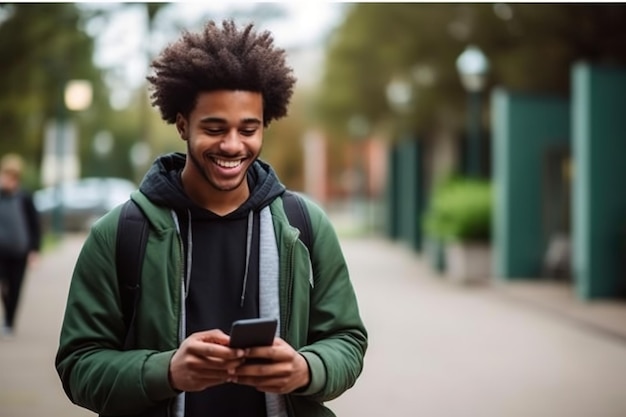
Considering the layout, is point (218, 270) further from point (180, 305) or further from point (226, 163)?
point (226, 163)

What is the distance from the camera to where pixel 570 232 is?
21.4 m

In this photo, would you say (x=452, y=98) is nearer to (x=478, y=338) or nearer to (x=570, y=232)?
(x=570, y=232)

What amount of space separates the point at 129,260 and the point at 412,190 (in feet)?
104

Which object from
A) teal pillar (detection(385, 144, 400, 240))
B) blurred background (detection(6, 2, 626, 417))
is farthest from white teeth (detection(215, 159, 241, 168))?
teal pillar (detection(385, 144, 400, 240))

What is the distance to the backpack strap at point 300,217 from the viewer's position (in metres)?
2.61

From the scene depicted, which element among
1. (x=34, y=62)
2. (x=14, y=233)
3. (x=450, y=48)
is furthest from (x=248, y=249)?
(x=34, y=62)

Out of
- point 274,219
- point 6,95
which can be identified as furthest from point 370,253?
point 274,219

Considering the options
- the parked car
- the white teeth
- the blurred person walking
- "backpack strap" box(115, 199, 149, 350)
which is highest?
the white teeth

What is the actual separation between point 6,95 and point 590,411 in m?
25.3

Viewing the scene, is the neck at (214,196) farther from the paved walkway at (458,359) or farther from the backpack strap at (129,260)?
the paved walkway at (458,359)

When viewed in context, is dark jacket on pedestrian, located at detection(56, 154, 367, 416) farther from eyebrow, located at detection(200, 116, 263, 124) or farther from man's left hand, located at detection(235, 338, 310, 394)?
eyebrow, located at detection(200, 116, 263, 124)

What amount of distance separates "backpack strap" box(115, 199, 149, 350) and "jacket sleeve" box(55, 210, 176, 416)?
0.06 feet

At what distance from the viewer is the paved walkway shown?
8.22 meters

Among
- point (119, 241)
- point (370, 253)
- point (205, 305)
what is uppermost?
point (119, 241)
